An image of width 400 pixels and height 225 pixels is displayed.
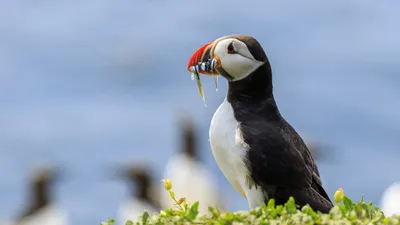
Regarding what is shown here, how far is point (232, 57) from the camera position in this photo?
670 centimetres

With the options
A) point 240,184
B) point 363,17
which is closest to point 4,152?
point 363,17

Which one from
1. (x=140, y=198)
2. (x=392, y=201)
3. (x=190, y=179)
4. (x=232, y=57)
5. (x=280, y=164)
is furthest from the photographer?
(x=190, y=179)

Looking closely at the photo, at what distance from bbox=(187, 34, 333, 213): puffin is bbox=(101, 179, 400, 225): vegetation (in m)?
0.30

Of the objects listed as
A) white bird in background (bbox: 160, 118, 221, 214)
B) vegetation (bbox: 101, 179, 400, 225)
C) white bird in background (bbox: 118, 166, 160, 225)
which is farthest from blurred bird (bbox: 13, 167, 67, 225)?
vegetation (bbox: 101, 179, 400, 225)

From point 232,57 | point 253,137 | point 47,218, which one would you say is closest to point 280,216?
point 253,137

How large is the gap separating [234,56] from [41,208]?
1330 cm

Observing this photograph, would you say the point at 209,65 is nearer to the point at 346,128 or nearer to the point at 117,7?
the point at 346,128

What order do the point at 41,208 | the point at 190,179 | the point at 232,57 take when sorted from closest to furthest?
the point at 232,57, the point at 41,208, the point at 190,179

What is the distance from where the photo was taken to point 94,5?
7662 centimetres

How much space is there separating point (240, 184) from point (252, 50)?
2.43ft

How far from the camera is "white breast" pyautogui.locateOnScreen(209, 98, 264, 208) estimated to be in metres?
6.60

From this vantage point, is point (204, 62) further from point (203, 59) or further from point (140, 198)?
point (140, 198)

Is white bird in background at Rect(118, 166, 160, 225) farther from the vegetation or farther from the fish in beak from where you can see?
the vegetation

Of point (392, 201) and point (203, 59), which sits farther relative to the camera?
point (392, 201)
